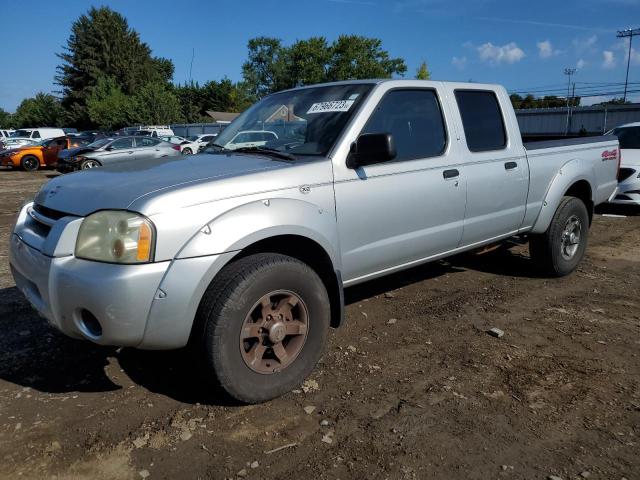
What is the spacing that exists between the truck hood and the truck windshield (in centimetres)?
30

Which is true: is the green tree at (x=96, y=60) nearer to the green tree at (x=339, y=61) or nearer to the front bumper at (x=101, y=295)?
the green tree at (x=339, y=61)

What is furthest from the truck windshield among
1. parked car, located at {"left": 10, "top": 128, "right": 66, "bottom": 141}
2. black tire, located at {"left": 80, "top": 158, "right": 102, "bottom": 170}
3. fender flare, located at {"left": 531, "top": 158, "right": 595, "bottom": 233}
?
parked car, located at {"left": 10, "top": 128, "right": 66, "bottom": 141}

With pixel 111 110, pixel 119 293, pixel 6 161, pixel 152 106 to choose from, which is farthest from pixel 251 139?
pixel 111 110

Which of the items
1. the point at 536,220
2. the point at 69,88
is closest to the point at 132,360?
the point at 536,220

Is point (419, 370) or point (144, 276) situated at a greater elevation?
point (144, 276)

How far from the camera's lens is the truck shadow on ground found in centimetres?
315

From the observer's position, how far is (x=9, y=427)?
108 inches

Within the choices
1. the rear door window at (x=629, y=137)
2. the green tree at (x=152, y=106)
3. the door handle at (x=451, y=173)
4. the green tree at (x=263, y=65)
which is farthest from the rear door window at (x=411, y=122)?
the green tree at (x=263, y=65)

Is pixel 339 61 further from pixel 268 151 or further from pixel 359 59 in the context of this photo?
pixel 268 151

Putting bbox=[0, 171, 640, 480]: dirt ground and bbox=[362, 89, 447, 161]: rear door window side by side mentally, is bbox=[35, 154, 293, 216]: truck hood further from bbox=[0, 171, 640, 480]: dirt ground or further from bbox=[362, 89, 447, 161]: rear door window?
bbox=[0, 171, 640, 480]: dirt ground

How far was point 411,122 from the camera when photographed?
3809 mm

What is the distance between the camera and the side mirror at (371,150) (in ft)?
10.4

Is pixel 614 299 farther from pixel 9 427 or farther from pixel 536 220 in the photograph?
pixel 9 427

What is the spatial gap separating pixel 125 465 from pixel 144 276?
901 mm
